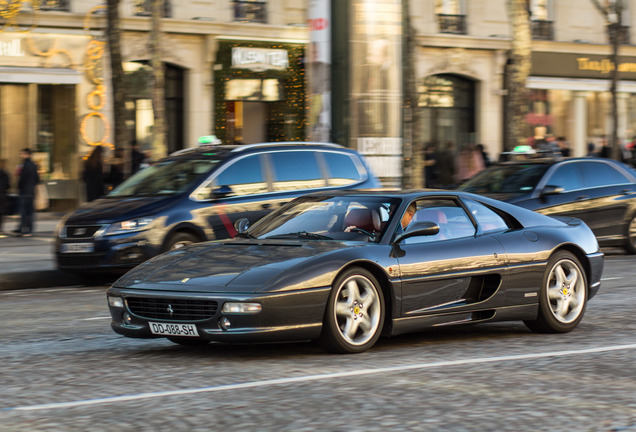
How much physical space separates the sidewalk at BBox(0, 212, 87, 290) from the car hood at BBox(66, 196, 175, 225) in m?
1.08

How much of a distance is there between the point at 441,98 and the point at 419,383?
88.5 feet

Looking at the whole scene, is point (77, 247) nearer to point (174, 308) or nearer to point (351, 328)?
point (174, 308)

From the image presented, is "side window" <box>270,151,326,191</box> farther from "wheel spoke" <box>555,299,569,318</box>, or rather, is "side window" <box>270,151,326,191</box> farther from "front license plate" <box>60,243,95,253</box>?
"wheel spoke" <box>555,299,569,318</box>

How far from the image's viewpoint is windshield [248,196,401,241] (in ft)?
26.5

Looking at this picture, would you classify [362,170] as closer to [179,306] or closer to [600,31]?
[179,306]

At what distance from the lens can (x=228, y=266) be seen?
747 cm

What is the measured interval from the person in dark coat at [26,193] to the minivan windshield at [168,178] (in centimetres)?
665

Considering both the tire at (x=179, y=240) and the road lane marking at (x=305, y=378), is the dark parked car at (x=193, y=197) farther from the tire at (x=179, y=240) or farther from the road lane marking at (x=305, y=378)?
the road lane marking at (x=305, y=378)

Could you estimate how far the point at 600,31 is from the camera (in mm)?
36125

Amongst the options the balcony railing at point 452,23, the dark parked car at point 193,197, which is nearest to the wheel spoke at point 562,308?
the dark parked car at point 193,197

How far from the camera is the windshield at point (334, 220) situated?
8.07 metres

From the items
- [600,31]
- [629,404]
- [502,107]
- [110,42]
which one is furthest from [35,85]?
[629,404]

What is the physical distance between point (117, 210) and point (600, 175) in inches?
298

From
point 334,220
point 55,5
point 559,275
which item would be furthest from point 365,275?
point 55,5
